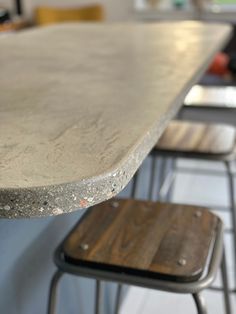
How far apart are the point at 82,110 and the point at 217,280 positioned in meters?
1.60

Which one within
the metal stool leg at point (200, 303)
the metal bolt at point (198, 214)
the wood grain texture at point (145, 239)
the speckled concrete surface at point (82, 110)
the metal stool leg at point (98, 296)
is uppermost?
the speckled concrete surface at point (82, 110)

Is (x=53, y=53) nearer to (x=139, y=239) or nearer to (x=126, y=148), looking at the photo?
(x=139, y=239)

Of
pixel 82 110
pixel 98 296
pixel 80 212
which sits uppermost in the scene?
pixel 82 110

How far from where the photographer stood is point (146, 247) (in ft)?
3.53

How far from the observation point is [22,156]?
2.20 ft

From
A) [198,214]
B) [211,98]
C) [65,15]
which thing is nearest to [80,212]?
[198,214]

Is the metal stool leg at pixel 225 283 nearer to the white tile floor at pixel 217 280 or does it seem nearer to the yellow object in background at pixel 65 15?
the white tile floor at pixel 217 280

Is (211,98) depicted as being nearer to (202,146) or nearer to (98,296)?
(202,146)

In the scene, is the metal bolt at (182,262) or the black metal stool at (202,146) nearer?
the metal bolt at (182,262)

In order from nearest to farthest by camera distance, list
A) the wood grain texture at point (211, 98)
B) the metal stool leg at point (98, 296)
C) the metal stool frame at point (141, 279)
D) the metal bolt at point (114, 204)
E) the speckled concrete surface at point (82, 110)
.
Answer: the speckled concrete surface at point (82, 110)
the metal stool frame at point (141, 279)
the metal bolt at point (114, 204)
the metal stool leg at point (98, 296)
the wood grain texture at point (211, 98)

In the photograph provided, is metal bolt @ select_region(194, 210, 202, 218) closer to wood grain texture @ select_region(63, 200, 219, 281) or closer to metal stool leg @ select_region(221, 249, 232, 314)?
wood grain texture @ select_region(63, 200, 219, 281)

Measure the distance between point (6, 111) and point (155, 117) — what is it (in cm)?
27

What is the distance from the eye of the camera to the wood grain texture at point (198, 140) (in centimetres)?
175

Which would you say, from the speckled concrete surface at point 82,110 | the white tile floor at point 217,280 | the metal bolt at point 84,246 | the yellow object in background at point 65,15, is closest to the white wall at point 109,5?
the yellow object in background at point 65,15
